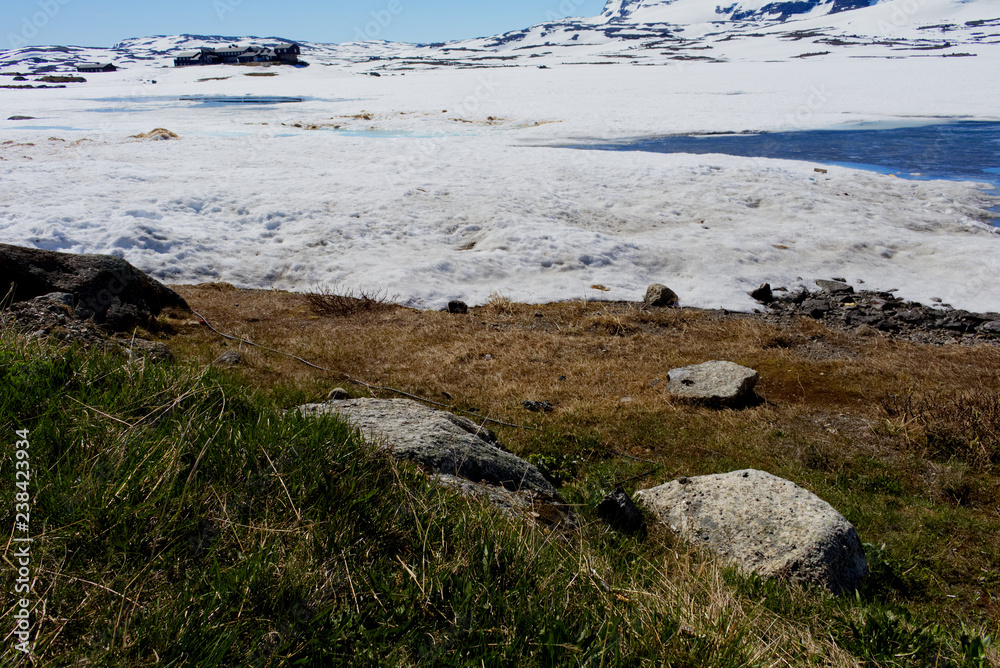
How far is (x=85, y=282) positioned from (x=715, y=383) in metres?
9.30

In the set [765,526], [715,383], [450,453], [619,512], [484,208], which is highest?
[450,453]

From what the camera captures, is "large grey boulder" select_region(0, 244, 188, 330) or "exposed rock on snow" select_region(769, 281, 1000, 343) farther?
"exposed rock on snow" select_region(769, 281, 1000, 343)

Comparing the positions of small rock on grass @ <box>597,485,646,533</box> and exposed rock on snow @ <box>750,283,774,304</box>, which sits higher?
small rock on grass @ <box>597,485,646,533</box>

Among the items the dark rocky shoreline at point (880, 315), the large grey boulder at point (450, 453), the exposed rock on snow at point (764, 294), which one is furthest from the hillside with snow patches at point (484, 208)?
the large grey boulder at point (450, 453)

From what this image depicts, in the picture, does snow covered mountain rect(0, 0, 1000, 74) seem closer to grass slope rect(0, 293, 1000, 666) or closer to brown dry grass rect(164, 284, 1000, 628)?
brown dry grass rect(164, 284, 1000, 628)

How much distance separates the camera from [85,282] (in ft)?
30.9

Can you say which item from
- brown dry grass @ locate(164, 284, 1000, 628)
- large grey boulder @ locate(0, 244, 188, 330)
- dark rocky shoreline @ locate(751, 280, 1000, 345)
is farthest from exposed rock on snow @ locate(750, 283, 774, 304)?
large grey boulder @ locate(0, 244, 188, 330)

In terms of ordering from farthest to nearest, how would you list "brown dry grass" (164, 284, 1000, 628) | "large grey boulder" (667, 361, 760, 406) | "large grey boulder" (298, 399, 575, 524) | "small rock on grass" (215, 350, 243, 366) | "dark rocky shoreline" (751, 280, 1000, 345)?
"dark rocky shoreline" (751, 280, 1000, 345), "large grey boulder" (667, 361, 760, 406), "small rock on grass" (215, 350, 243, 366), "brown dry grass" (164, 284, 1000, 628), "large grey boulder" (298, 399, 575, 524)

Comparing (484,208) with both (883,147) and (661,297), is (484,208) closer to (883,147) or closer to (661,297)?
(661,297)

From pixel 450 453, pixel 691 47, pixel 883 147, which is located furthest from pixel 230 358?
pixel 691 47

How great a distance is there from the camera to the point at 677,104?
4391 centimetres

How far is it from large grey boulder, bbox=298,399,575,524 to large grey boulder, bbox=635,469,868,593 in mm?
1104

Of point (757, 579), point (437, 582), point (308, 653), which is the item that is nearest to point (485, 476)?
point (757, 579)

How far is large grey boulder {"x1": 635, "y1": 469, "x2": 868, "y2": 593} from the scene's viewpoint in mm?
4734
